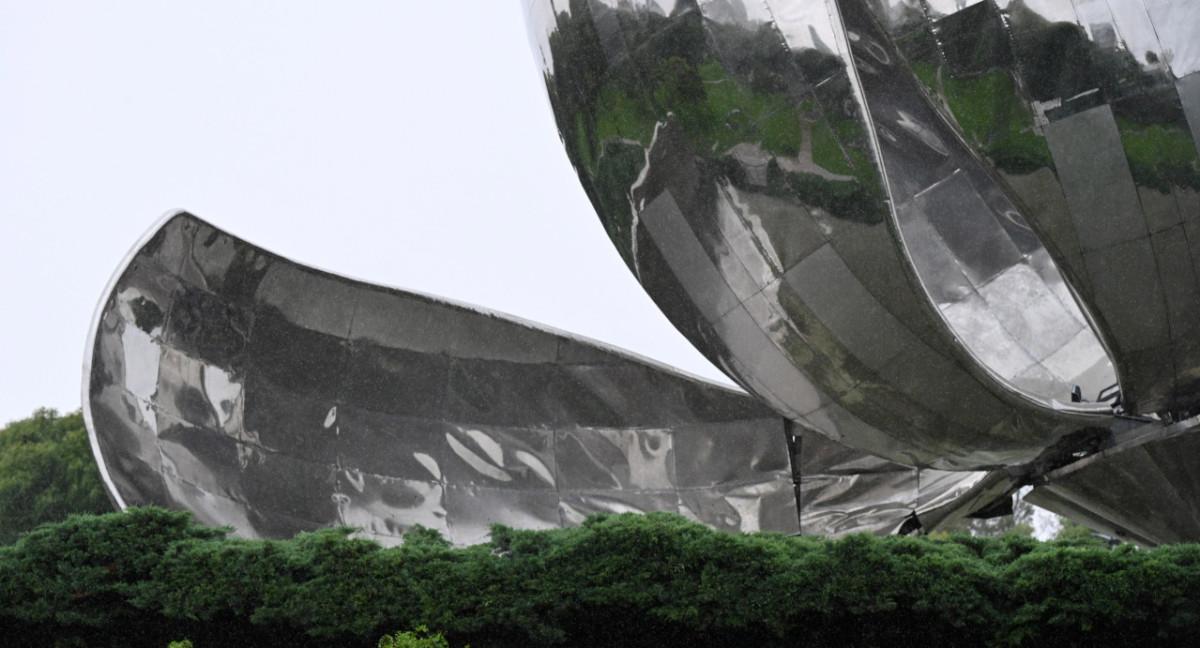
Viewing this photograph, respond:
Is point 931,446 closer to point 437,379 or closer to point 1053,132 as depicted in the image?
point 1053,132

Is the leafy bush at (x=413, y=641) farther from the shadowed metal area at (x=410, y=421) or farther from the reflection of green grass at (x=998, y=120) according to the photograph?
the shadowed metal area at (x=410, y=421)

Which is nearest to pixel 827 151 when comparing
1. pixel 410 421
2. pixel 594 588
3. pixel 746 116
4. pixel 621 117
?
pixel 746 116

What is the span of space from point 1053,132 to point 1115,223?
1.93ft

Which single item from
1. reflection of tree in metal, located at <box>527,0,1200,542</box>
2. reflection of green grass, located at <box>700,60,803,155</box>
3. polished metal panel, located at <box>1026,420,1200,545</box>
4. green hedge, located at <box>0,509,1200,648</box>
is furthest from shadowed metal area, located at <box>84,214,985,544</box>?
reflection of green grass, located at <box>700,60,803,155</box>

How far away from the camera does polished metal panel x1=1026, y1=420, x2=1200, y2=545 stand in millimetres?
9867

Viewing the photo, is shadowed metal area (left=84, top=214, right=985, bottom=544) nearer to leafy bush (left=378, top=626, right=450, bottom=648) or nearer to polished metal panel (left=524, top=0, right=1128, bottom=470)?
polished metal panel (left=524, top=0, right=1128, bottom=470)

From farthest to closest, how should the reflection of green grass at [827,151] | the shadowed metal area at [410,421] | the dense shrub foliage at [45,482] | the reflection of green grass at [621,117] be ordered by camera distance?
1. the dense shrub foliage at [45,482]
2. the shadowed metal area at [410,421]
3. the reflection of green grass at [621,117]
4. the reflection of green grass at [827,151]

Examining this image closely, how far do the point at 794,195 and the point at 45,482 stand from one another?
24.2 m

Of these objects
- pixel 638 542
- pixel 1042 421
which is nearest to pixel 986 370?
pixel 1042 421

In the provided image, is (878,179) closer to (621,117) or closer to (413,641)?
(621,117)

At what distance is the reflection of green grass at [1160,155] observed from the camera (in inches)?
331

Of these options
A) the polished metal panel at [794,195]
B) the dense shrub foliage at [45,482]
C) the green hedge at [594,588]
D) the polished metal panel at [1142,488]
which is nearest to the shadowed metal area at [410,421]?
the polished metal panel at [1142,488]

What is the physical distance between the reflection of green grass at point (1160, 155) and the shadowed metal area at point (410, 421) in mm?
4598

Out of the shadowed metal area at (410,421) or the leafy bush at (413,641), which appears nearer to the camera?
the leafy bush at (413,641)
